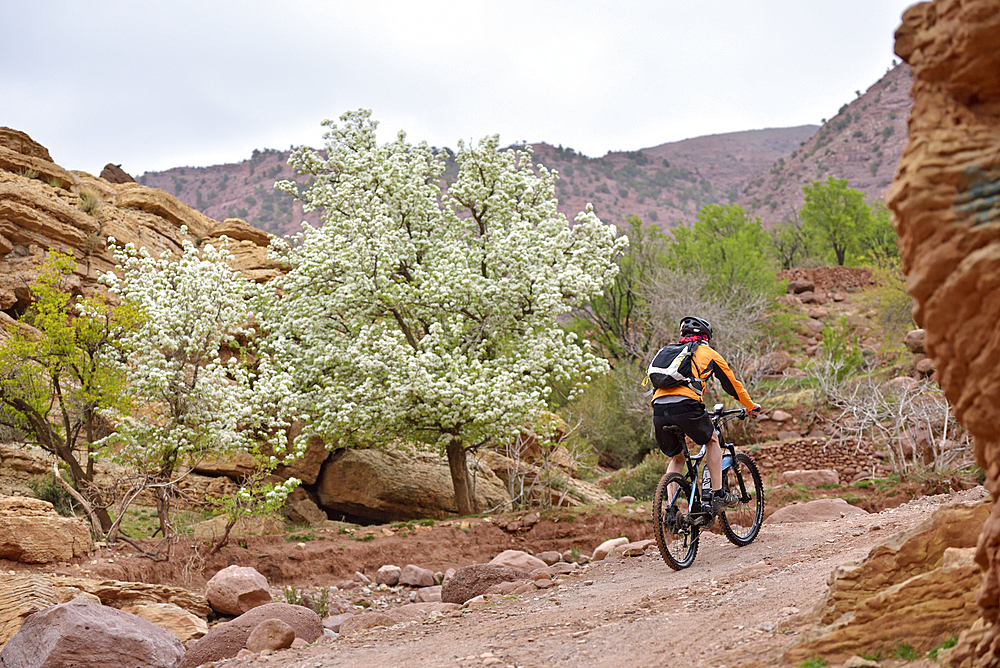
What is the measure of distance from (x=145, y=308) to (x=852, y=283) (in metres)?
31.3

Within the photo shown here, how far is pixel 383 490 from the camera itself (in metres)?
15.2

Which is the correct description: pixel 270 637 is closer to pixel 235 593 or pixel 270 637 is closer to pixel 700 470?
pixel 235 593

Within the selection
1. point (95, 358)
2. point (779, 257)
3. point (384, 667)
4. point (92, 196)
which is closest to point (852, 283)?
Result: point (779, 257)

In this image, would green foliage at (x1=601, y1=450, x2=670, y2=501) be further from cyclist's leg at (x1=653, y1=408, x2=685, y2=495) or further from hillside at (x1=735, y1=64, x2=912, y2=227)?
hillside at (x1=735, y1=64, x2=912, y2=227)

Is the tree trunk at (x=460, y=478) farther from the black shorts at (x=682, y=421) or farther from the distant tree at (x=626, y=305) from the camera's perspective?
the distant tree at (x=626, y=305)

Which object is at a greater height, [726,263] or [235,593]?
[726,263]

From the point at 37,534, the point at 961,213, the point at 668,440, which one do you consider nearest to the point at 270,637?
the point at 668,440

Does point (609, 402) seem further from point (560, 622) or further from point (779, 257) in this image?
point (779, 257)

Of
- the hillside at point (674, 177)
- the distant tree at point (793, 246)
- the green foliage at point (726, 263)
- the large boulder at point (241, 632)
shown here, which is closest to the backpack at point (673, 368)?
the large boulder at point (241, 632)

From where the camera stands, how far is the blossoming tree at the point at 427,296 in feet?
41.1

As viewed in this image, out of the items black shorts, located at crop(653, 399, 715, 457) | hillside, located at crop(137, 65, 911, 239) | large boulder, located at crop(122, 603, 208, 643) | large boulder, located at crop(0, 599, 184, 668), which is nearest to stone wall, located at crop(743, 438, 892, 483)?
black shorts, located at crop(653, 399, 715, 457)

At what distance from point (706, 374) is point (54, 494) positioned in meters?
9.83

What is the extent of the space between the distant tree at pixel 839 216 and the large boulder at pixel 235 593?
35.4 m

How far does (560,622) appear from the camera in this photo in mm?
5238
